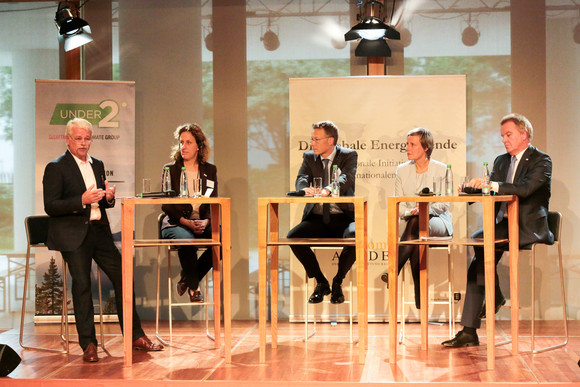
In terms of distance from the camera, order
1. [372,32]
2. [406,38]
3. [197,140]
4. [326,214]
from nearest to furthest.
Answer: [326,214], [197,140], [372,32], [406,38]

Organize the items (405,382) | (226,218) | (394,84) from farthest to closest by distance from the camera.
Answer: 1. (394,84)
2. (226,218)
3. (405,382)

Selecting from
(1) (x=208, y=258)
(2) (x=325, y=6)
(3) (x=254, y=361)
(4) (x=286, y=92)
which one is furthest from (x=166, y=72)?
(3) (x=254, y=361)

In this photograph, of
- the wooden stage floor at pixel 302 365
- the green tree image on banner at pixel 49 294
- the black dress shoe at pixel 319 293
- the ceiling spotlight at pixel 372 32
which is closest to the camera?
the wooden stage floor at pixel 302 365

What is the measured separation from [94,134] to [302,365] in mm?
3306

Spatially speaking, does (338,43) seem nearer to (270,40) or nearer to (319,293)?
(270,40)

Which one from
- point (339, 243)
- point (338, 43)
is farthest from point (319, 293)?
point (338, 43)

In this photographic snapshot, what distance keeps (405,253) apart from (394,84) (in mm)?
1803

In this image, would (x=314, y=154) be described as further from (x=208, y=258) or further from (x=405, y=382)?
(x=405, y=382)

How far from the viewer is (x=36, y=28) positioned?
711 centimetres

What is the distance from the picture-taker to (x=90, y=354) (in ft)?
16.0

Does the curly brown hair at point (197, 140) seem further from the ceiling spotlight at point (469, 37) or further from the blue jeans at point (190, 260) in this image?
the ceiling spotlight at point (469, 37)

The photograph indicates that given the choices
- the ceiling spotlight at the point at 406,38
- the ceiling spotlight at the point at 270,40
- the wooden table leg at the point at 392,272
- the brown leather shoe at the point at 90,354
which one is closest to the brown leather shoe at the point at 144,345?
the brown leather shoe at the point at 90,354

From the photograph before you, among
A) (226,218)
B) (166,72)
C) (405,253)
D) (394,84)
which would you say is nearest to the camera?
(226,218)

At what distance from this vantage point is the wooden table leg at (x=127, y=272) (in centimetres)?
466
